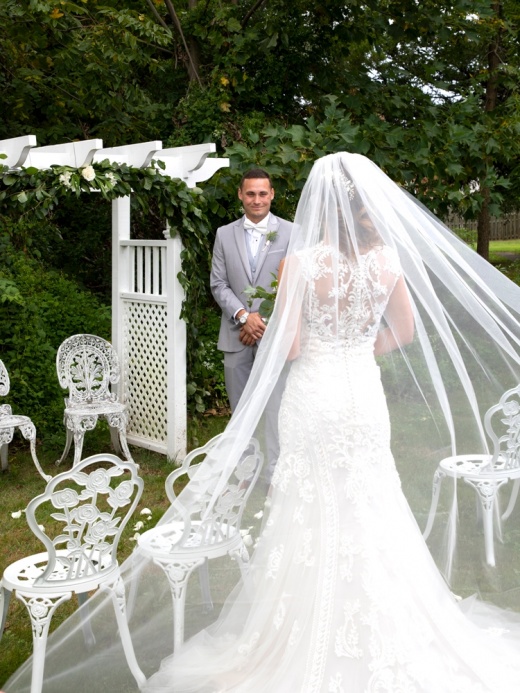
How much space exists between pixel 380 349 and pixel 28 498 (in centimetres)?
346

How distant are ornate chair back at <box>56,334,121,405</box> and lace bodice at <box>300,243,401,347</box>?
3.82 metres

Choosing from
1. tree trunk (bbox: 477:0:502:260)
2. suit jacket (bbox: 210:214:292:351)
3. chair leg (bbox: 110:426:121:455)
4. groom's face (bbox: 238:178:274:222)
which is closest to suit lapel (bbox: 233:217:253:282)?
suit jacket (bbox: 210:214:292:351)

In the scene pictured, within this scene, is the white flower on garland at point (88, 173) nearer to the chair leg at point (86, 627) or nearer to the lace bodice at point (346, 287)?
the lace bodice at point (346, 287)

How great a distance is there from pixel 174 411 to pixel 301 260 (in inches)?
141

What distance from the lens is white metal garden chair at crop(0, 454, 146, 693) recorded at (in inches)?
111

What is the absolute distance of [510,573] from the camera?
3.41 meters

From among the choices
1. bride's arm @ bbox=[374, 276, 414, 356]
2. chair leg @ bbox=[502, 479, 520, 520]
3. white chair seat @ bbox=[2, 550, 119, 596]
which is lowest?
white chair seat @ bbox=[2, 550, 119, 596]

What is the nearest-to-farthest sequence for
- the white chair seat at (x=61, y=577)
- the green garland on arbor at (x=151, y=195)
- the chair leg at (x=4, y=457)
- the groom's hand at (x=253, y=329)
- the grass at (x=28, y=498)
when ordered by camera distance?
the white chair seat at (x=61, y=577), the grass at (x=28, y=498), the groom's hand at (x=253, y=329), the green garland on arbor at (x=151, y=195), the chair leg at (x=4, y=457)

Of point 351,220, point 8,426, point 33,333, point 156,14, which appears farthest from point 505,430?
point 156,14

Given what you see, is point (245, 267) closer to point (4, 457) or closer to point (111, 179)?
point (111, 179)

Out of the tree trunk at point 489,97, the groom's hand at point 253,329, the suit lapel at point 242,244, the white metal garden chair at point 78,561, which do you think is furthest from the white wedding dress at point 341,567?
the tree trunk at point 489,97

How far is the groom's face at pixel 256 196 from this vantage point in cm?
502

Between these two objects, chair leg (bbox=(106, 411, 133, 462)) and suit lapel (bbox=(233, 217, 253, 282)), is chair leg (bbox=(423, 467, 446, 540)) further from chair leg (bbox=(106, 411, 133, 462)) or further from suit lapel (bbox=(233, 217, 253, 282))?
chair leg (bbox=(106, 411, 133, 462))

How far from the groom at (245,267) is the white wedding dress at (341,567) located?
1.99m
